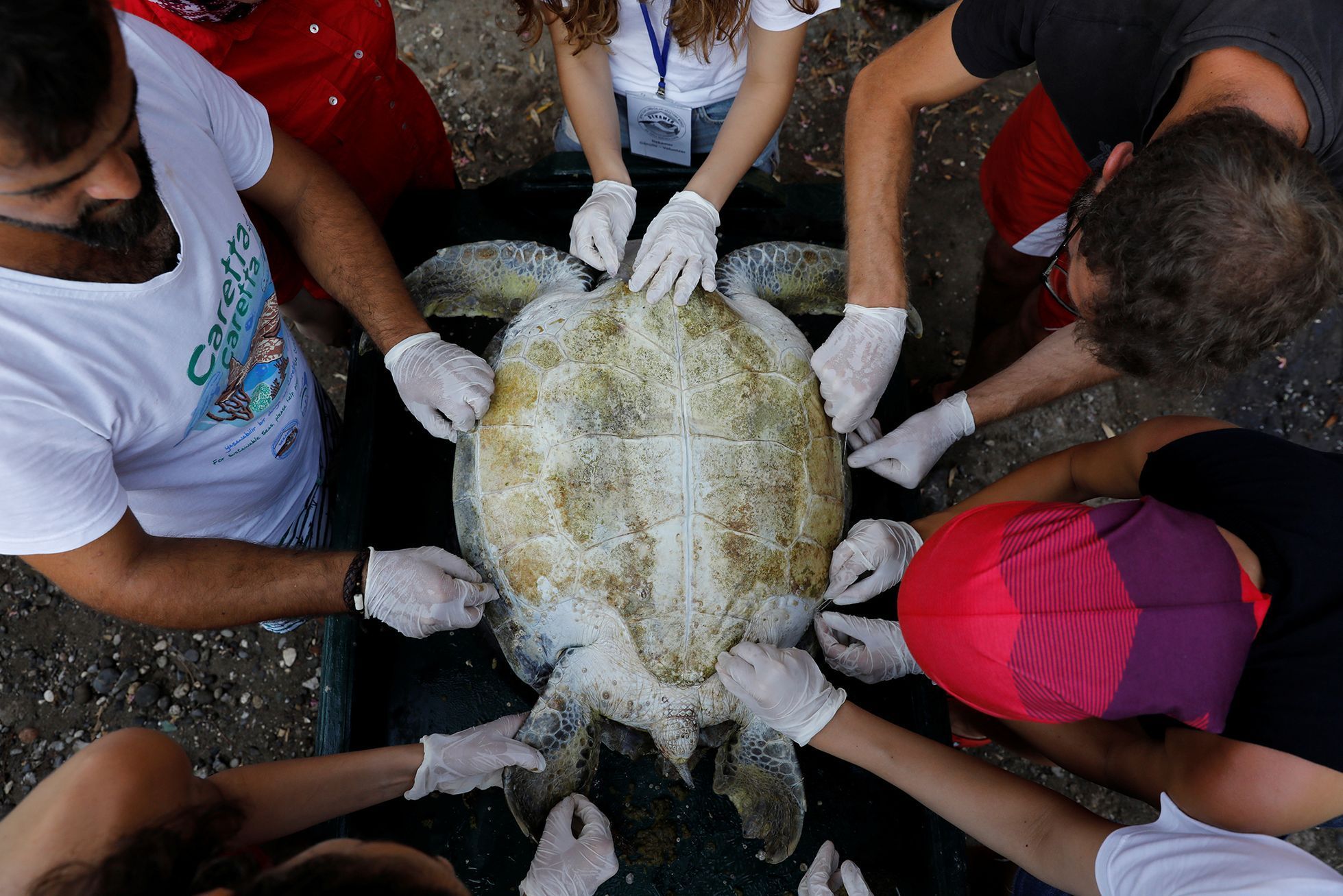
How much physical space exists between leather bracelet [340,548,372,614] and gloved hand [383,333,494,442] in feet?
1.17

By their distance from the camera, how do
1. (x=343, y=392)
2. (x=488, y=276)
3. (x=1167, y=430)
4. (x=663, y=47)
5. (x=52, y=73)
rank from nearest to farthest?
(x=52, y=73)
(x=1167, y=430)
(x=663, y=47)
(x=488, y=276)
(x=343, y=392)

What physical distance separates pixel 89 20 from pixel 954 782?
1.80 m

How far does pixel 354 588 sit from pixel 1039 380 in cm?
175

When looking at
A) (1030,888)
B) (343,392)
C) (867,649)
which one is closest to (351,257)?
(343,392)

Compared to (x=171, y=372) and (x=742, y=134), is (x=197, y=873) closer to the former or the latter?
(x=171, y=372)

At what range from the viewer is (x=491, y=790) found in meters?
1.66

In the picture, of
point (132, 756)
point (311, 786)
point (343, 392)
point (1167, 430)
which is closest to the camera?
point (132, 756)

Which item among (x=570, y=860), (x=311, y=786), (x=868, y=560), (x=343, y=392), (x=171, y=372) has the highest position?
(x=171, y=372)

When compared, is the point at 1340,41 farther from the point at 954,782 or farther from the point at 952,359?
the point at 952,359

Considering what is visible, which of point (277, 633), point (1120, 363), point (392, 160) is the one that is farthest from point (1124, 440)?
point (277, 633)

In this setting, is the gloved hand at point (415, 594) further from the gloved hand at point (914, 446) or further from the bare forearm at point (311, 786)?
the gloved hand at point (914, 446)

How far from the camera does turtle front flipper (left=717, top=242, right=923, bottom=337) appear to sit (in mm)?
1921

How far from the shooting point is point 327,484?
1.86 metres

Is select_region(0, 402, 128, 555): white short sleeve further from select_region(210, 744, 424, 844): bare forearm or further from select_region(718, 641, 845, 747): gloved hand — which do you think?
select_region(718, 641, 845, 747): gloved hand
